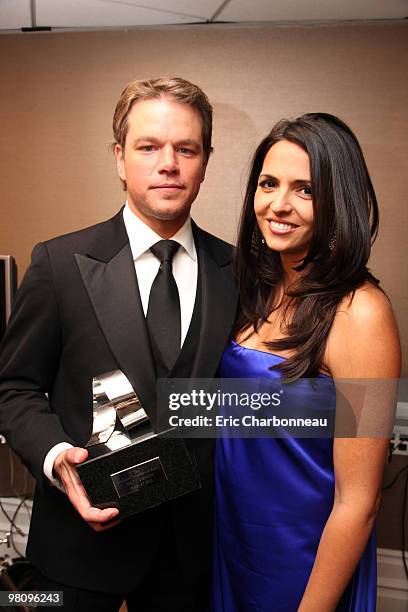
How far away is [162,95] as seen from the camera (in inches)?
54.9

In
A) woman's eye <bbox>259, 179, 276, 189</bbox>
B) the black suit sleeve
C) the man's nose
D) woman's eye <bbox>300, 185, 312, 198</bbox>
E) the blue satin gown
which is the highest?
the man's nose

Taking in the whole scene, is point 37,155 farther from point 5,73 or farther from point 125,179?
point 125,179

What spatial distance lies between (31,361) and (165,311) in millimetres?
293

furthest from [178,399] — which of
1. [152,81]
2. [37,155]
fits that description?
[37,155]

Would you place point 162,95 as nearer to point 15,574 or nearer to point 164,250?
point 164,250

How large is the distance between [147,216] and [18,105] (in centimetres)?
99

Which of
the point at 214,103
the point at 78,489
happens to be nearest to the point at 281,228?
the point at 78,489

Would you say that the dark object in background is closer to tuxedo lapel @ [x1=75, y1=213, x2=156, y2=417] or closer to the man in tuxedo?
the man in tuxedo

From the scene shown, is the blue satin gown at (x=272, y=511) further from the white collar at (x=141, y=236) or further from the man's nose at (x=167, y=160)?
the man's nose at (x=167, y=160)

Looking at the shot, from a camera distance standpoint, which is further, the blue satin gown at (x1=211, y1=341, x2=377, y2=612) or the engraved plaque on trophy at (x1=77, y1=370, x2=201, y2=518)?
→ the blue satin gown at (x1=211, y1=341, x2=377, y2=612)

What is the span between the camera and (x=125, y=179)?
4.80ft

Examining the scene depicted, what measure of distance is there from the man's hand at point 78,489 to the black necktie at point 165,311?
27 cm

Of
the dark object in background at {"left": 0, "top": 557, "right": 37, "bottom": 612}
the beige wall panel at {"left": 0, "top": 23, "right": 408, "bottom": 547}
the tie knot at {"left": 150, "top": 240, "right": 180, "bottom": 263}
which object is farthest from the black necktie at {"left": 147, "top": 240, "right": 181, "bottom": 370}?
the dark object in background at {"left": 0, "top": 557, "right": 37, "bottom": 612}

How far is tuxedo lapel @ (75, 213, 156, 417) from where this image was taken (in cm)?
129
